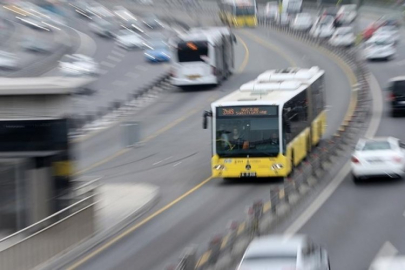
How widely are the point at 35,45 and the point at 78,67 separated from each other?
14351 mm

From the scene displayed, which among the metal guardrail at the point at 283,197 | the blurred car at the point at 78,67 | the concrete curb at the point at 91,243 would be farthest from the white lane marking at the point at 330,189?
the blurred car at the point at 78,67

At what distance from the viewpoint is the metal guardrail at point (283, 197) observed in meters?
16.8

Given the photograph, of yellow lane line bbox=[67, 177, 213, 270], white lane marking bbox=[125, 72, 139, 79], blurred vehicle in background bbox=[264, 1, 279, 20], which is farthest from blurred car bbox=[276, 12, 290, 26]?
yellow lane line bbox=[67, 177, 213, 270]

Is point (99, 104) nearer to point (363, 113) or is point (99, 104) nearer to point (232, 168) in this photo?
point (363, 113)

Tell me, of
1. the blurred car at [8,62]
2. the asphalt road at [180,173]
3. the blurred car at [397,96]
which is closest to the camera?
the asphalt road at [180,173]

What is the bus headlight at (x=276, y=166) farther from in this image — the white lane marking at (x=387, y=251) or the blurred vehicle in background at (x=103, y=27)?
the blurred vehicle in background at (x=103, y=27)

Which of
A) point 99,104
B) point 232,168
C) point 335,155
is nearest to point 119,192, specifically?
point 232,168

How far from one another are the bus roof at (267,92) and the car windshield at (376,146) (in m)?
2.93

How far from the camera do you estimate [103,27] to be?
85.1 m

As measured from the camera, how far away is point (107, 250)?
847 inches

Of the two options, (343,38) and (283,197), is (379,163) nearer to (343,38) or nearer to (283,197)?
(283,197)

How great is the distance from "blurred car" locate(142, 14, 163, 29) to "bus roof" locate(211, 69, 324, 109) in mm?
57297

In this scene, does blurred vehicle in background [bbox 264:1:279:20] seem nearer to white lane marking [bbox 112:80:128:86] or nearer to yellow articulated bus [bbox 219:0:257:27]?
yellow articulated bus [bbox 219:0:257:27]

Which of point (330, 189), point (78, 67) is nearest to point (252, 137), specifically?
point (330, 189)
